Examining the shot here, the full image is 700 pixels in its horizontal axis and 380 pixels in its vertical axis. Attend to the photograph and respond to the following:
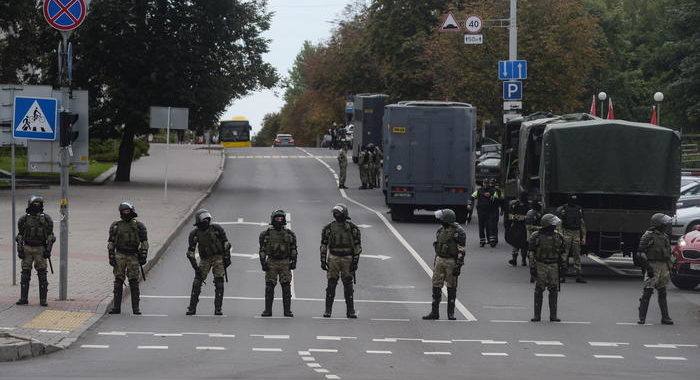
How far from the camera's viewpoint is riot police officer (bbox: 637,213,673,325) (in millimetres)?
19656

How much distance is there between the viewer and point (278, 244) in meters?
19.4

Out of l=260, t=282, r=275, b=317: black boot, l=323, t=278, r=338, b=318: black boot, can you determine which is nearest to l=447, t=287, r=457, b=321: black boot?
l=323, t=278, r=338, b=318: black boot

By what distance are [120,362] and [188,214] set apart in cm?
2279

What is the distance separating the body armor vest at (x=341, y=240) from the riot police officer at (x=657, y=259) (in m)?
4.64

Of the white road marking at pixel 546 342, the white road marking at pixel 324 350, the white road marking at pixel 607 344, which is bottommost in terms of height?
the white road marking at pixel 546 342

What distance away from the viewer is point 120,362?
14188 mm

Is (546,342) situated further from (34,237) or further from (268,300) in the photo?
(34,237)

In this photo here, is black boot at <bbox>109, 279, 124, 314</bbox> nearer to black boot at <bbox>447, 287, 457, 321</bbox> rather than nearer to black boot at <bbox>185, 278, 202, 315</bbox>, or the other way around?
black boot at <bbox>185, 278, 202, 315</bbox>

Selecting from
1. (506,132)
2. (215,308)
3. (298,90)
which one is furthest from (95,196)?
(298,90)

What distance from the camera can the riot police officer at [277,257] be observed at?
63.6 ft

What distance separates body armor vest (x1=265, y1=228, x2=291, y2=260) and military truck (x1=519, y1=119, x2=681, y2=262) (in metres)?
8.68

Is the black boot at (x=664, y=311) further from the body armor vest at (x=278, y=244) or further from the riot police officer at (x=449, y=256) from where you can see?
the body armor vest at (x=278, y=244)

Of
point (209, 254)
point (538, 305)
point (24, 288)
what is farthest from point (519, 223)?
point (24, 288)

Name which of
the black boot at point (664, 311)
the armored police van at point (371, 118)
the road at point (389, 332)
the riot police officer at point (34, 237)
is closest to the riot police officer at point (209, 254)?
the road at point (389, 332)
